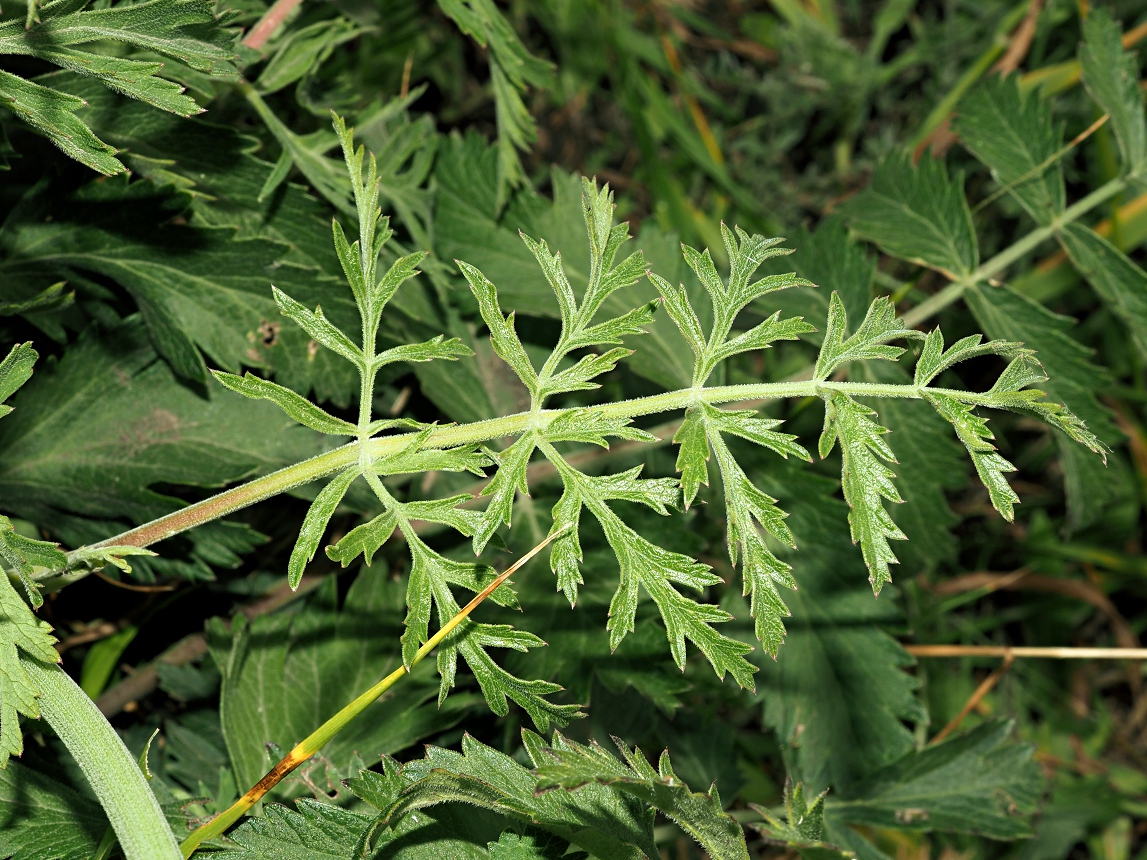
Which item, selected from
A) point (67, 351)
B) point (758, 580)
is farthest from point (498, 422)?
point (67, 351)

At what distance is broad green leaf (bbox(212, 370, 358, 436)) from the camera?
1471 millimetres

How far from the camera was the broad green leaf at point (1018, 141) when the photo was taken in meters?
2.58

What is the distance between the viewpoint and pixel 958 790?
99.6 inches

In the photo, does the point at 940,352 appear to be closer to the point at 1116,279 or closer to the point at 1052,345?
the point at 1052,345

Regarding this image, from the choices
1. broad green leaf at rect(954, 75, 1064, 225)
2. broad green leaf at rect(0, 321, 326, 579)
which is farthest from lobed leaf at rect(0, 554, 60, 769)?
broad green leaf at rect(954, 75, 1064, 225)

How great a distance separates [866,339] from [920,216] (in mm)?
1188

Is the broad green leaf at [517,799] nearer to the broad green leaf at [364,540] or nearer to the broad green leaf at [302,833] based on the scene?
the broad green leaf at [302,833]

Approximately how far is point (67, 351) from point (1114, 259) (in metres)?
2.55

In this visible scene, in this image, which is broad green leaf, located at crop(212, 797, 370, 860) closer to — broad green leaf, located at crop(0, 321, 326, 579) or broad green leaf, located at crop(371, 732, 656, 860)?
broad green leaf, located at crop(371, 732, 656, 860)

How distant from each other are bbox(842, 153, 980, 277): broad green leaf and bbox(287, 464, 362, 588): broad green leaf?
170cm

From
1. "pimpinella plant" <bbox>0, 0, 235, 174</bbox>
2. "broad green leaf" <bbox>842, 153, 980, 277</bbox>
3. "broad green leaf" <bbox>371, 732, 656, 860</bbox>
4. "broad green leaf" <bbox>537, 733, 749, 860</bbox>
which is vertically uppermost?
"pimpinella plant" <bbox>0, 0, 235, 174</bbox>

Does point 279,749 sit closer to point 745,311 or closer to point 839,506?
point 839,506

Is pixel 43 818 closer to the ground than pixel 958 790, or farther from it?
farther from it

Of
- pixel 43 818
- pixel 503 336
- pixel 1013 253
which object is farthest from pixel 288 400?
pixel 1013 253
